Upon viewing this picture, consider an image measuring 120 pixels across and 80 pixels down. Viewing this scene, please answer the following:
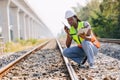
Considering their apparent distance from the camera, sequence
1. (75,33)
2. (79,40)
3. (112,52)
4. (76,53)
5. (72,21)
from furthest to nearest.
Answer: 1. (112,52)
2. (76,53)
3. (79,40)
4. (75,33)
5. (72,21)

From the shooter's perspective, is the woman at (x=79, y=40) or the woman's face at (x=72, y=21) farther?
the woman at (x=79, y=40)

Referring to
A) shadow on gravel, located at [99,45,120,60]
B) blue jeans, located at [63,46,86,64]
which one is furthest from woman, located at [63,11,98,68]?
shadow on gravel, located at [99,45,120,60]

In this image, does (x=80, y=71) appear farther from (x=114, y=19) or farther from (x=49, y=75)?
(x=114, y=19)

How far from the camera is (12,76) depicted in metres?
6.90

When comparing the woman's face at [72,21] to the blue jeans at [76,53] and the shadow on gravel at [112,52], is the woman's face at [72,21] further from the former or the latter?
the shadow on gravel at [112,52]

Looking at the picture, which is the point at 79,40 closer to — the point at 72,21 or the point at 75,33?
the point at 75,33

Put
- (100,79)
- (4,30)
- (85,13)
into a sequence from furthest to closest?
(85,13) < (4,30) < (100,79)

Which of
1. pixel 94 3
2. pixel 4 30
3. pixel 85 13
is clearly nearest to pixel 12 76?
pixel 4 30

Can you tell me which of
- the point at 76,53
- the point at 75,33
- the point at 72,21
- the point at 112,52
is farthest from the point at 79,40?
the point at 112,52

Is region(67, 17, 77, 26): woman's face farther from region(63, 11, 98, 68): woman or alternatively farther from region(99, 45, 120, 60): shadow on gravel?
region(99, 45, 120, 60): shadow on gravel

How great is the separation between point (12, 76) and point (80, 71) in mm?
1608

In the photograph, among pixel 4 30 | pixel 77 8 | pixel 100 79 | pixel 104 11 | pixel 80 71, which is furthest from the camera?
pixel 77 8

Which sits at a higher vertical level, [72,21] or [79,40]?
[72,21]

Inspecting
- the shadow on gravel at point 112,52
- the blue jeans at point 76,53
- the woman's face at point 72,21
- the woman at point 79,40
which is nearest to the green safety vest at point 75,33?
the woman at point 79,40
